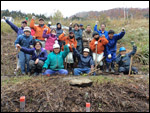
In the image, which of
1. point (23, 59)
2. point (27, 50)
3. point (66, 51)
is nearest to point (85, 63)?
point (66, 51)

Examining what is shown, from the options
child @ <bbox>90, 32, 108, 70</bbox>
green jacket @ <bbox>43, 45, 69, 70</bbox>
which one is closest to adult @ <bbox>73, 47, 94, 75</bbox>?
child @ <bbox>90, 32, 108, 70</bbox>

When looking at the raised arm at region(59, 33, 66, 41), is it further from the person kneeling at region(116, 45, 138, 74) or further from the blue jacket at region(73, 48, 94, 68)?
the person kneeling at region(116, 45, 138, 74)

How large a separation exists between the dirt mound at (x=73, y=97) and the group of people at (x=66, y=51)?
1492 millimetres

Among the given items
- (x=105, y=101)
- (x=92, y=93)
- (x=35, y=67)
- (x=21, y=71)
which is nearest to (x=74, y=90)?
(x=92, y=93)

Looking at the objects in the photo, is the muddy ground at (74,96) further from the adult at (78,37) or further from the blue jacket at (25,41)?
the adult at (78,37)

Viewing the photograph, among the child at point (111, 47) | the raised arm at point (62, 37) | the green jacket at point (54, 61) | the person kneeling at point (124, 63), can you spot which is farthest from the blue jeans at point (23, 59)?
the person kneeling at point (124, 63)

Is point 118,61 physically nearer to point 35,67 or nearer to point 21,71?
point 35,67

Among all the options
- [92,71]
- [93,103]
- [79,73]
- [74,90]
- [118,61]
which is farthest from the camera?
[118,61]

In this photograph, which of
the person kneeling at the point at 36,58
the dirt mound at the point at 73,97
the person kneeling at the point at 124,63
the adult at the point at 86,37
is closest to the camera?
the dirt mound at the point at 73,97

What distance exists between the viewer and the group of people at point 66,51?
4930 mm

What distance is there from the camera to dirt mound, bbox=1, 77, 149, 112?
9.44 feet

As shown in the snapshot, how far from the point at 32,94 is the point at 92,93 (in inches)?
50.5

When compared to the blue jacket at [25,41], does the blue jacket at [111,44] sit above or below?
below

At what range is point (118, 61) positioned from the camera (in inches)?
220
